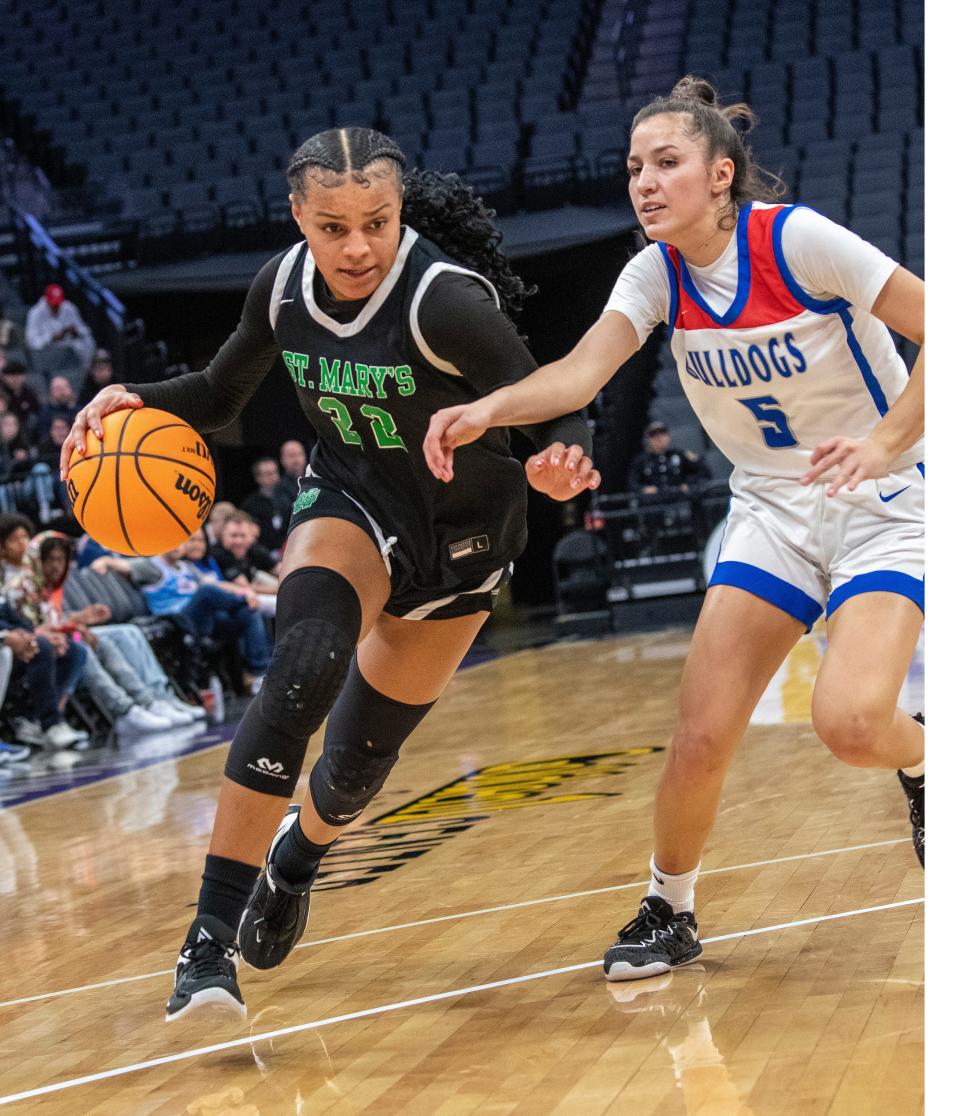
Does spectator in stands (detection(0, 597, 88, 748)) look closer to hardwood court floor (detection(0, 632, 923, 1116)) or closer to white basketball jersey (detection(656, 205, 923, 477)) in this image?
hardwood court floor (detection(0, 632, 923, 1116))

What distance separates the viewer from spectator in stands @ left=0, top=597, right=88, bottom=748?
8.07 metres

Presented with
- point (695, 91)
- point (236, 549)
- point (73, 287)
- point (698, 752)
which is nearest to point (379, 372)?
point (695, 91)

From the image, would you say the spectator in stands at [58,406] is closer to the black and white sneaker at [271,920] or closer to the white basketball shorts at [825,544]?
the black and white sneaker at [271,920]

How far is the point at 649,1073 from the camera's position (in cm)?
252

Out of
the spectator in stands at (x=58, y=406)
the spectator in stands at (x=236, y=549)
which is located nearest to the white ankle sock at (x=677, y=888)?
the spectator in stands at (x=236, y=549)

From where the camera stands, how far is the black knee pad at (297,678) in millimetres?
2939

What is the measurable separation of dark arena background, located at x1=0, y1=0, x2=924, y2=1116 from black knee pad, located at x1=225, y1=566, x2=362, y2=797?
0.53 meters

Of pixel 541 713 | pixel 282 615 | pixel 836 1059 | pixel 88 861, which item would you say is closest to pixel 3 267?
pixel 541 713

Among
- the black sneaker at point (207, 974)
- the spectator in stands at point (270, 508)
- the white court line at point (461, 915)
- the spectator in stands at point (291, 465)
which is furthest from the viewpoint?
the spectator in stands at point (291, 465)

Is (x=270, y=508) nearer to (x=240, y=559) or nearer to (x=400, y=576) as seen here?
(x=240, y=559)

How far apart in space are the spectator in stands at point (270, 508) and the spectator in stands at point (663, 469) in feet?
10.3

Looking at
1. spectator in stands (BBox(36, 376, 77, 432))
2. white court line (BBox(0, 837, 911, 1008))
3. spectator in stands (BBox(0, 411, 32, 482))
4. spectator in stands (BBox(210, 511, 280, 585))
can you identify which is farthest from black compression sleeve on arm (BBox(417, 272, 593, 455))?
spectator in stands (BBox(36, 376, 77, 432))

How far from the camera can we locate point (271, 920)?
3.26 m

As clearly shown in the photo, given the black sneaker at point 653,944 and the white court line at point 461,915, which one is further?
the white court line at point 461,915
